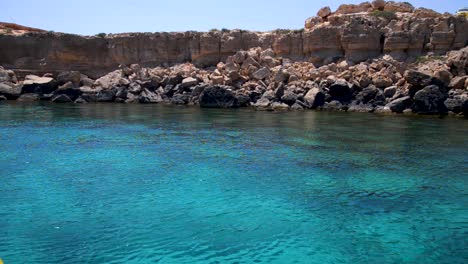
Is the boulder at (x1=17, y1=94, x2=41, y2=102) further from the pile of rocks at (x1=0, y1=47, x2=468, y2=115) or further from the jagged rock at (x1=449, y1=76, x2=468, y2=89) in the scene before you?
the jagged rock at (x1=449, y1=76, x2=468, y2=89)

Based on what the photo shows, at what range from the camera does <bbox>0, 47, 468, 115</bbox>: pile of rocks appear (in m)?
32.9

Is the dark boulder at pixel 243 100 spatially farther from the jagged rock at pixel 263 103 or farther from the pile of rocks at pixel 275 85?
the jagged rock at pixel 263 103

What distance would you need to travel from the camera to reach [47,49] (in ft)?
161

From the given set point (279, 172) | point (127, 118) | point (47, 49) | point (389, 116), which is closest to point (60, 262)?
point (279, 172)

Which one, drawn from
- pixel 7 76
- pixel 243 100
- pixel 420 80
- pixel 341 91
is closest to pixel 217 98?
pixel 243 100

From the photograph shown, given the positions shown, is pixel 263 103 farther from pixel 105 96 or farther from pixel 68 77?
pixel 68 77

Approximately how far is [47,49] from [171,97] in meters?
16.7

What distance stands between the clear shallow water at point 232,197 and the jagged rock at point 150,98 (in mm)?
19157

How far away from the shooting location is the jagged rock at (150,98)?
42094 millimetres

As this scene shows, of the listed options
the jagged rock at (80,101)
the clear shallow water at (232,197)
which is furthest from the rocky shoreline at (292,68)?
the clear shallow water at (232,197)

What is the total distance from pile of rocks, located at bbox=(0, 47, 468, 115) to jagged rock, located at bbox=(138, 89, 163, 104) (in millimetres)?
91

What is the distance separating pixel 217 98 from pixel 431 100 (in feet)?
52.7

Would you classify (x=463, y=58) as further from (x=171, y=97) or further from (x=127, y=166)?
(x=127, y=166)

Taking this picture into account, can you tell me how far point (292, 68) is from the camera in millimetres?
41219
